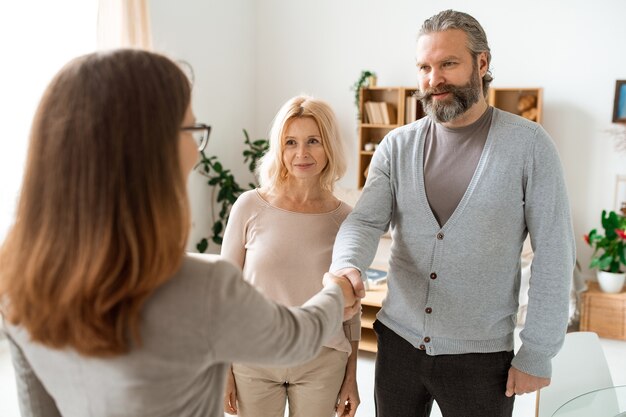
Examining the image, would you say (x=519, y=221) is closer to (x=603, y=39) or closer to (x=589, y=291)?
(x=589, y=291)

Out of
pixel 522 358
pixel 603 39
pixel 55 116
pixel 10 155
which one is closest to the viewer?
pixel 55 116

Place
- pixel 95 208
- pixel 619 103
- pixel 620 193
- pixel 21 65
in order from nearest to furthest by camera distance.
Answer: pixel 95 208 < pixel 21 65 < pixel 619 103 < pixel 620 193

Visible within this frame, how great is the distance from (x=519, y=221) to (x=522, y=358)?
14.6 inches

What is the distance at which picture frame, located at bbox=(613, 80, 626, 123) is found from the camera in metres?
4.44

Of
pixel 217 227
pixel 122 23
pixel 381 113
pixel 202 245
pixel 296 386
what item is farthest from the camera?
pixel 381 113

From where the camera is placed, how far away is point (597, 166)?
463 cm

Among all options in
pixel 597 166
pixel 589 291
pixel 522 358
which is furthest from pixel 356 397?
pixel 597 166

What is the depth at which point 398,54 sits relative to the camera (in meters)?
5.11

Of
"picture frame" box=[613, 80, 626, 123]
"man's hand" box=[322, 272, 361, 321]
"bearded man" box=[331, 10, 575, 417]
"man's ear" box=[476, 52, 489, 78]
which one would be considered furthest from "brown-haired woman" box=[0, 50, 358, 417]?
"picture frame" box=[613, 80, 626, 123]

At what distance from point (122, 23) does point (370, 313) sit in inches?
95.5

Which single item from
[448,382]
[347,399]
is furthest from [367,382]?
[448,382]

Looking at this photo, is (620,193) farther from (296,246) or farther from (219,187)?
(296,246)

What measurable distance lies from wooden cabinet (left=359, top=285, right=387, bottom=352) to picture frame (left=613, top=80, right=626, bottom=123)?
247cm

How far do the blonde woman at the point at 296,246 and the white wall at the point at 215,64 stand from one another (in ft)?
8.50
